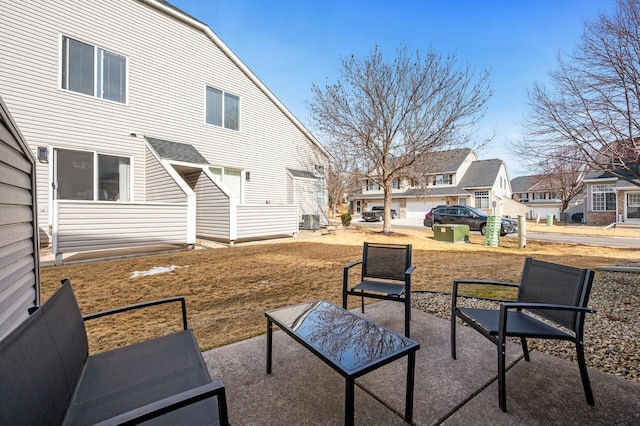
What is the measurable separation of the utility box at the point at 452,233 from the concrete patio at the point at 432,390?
36.7 ft

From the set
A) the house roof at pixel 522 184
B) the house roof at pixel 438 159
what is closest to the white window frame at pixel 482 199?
the house roof at pixel 522 184

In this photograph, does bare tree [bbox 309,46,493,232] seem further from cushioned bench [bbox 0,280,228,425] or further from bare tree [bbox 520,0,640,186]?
cushioned bench [bbox 0,280,228,425]

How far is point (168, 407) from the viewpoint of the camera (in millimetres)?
1172

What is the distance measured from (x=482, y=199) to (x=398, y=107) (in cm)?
2539

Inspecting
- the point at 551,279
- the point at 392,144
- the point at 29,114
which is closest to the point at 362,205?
the point at 392,144

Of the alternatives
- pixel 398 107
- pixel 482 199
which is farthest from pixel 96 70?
pixel 482 199

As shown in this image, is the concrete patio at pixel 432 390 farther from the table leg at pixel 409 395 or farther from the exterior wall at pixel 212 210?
the exterior wall at pixel 212 210

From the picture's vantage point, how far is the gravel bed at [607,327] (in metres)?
2.69

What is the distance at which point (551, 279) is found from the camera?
2525mm

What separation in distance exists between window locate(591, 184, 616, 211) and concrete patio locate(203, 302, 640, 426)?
1211 inches

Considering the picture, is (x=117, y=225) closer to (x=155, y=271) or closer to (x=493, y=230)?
(x=155, y=271)

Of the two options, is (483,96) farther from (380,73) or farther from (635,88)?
(635,88)

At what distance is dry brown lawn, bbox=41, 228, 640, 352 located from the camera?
3.60 meters

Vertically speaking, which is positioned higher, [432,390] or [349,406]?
[349,406]
